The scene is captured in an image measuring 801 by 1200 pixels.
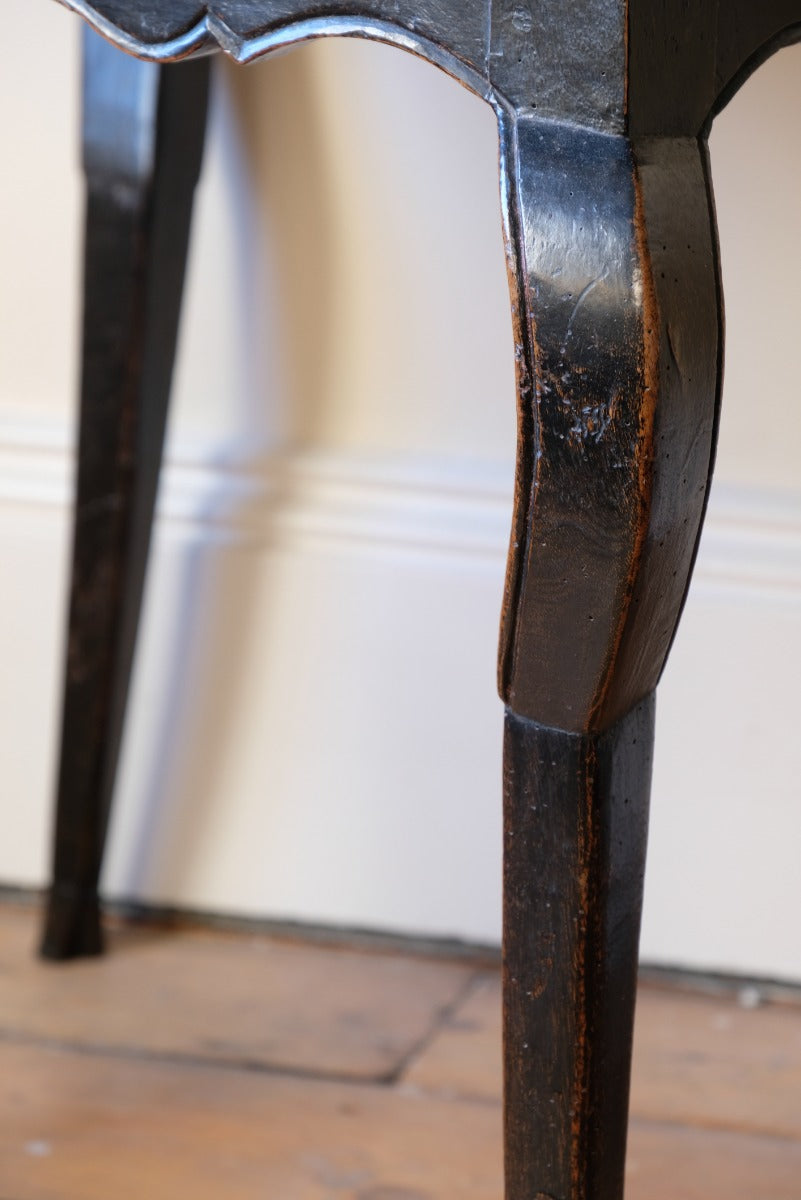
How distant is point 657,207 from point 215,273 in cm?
55

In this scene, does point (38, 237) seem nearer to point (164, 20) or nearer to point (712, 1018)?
point (164, 20)

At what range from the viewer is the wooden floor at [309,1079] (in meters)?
0.66

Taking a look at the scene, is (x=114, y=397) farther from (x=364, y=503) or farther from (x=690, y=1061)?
(x=690, y=1061)

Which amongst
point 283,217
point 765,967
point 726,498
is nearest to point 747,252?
point 726,498

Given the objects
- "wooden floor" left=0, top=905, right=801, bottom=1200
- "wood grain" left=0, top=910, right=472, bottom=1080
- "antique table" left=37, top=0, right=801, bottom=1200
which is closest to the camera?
"antique table" left=37, top=0, right=801, bottom=1200

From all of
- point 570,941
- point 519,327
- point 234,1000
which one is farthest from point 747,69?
point 234,1000

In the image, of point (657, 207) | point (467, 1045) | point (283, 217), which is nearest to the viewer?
point (657, 207)

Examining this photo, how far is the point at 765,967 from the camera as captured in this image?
0.85m

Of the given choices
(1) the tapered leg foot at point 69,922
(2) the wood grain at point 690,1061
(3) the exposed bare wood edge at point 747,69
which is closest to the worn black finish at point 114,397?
(1) the tapered leg foot at point 69,922

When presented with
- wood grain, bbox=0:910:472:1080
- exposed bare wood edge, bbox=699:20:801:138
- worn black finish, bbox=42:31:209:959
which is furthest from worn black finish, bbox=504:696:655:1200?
worn black finish, bbox=42:31:209:959

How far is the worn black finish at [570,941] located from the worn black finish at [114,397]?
432 mm

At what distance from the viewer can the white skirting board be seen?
2.77ft

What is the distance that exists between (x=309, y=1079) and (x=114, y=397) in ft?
1.25

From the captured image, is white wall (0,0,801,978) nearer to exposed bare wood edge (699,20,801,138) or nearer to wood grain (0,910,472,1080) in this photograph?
wood grain (0,910,472,1080)
